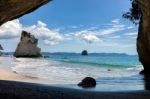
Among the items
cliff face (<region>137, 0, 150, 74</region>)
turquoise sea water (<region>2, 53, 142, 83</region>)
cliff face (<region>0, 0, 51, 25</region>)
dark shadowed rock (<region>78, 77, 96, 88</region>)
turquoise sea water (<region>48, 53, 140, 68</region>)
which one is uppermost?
cliff face (<region>0, 0, 51, 25</region>)

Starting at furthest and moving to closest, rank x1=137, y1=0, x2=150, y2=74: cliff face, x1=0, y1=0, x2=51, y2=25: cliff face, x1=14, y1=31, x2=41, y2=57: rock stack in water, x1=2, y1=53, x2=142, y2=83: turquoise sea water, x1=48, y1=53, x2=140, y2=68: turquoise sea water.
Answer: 1. x1=14, y1=31, x2=41, y2=57: rock stack in water
2. x1=48, y1=53, x2=140, y2=68: turquoise sea water
3. x1=2, y1=53, x2=142, y2=83: turquoise sea water
4. x1=137, y1=0, x2=150, y2=74: cliff face
5. x1=0, y1=0, x2=51, y2=25: cliff face

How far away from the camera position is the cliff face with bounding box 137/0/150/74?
24.4 meters

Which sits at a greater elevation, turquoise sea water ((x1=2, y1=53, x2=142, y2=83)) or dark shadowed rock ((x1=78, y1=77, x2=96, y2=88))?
dark shadowed rock ((x1=78, y1=77, x2=96, y2=88))

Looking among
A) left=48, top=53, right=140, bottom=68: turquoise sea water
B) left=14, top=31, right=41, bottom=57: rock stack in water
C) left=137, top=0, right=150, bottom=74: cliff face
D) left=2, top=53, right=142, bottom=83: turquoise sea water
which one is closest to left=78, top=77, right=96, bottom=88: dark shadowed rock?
left=2, top=53, right=142, bottom=83: turquoise sea water

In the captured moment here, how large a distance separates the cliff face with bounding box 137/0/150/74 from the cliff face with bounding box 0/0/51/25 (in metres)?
6.42

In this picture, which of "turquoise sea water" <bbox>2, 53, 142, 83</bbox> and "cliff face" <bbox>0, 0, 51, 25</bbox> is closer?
"cliff face" <bbox>0, 0, 51, 25</bbox>

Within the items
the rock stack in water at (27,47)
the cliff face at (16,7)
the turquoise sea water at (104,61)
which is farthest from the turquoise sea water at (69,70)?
the rock stack in water at (27,47)

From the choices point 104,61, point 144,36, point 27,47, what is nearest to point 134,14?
point 144,36

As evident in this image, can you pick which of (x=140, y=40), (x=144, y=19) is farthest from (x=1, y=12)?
(x=140, y=40)

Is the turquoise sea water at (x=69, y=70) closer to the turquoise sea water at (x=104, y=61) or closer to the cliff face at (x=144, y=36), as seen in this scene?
the cliff face at (x=144, y=36)

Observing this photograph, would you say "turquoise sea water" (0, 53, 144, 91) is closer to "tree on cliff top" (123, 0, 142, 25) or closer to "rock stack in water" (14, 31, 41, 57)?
"tree on cliff top" (123, 0, 142, 25)

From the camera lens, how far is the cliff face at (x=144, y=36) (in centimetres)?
2443

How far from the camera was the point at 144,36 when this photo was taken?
1120 inches

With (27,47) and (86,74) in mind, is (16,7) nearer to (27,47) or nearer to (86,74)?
(86,74)
